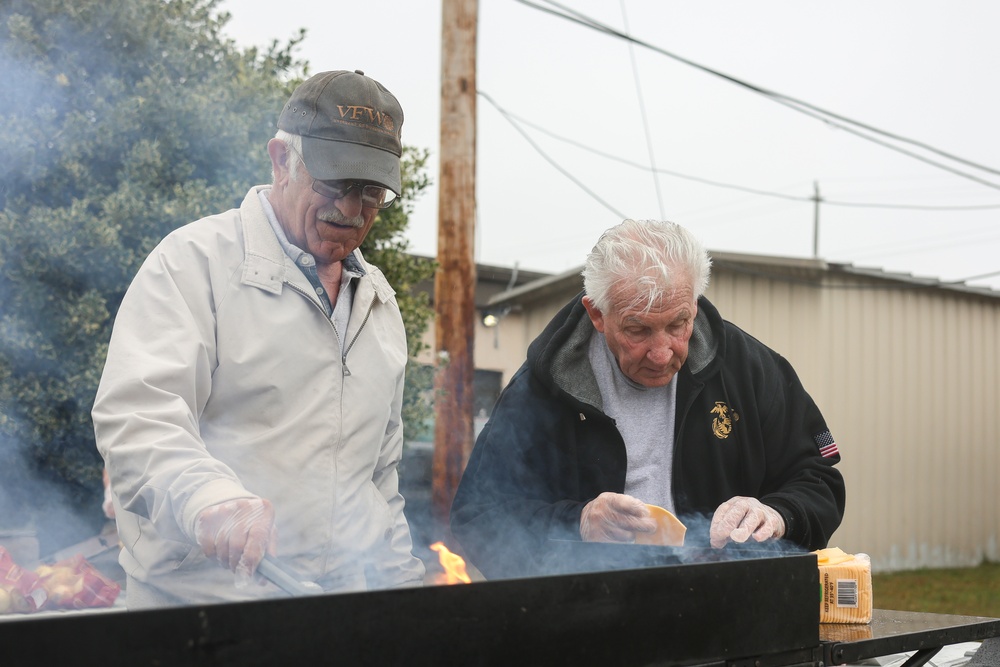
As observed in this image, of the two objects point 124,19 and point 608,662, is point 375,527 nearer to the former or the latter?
point 608,662

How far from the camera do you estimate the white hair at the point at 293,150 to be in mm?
2334

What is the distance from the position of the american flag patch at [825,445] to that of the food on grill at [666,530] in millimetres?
678

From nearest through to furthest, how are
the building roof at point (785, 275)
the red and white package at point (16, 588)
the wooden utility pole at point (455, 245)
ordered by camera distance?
the red and white package at point (16, 588), the wooden utility pole at point (455, 245), the building roof at point (785, 275)

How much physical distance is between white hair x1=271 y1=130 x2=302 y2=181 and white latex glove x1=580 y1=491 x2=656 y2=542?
1.14m

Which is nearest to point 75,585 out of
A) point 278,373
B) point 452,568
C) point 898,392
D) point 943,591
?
point 452,568

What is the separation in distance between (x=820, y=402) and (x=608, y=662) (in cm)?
1062

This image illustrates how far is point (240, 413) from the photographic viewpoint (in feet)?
7.32

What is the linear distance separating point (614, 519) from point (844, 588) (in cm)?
59

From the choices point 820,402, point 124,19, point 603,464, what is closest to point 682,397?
point 603,464

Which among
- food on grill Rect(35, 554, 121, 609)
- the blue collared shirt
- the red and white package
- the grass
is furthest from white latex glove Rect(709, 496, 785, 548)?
the grass

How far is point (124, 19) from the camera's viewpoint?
5.84m

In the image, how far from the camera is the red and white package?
3.85 m

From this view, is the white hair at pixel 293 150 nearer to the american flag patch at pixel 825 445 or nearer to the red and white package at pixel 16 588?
the american flag patch at pixel 825 445

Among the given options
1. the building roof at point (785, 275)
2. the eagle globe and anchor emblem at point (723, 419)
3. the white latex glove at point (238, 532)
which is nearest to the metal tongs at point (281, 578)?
the white latex glove at point (238, 532)
